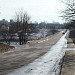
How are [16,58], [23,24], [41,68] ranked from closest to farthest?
[41,68] < [16,58] < [23,24]

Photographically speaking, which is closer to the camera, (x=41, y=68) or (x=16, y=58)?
(x=41, y=68)

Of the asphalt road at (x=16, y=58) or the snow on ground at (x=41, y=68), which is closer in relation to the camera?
the snow on ground at (x=41, y=68)

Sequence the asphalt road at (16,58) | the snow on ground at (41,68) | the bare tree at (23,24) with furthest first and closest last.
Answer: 1. the bare tree at (23,24)
2. the asphalt road at (16,58)
3. the snow on ground at (41,68)

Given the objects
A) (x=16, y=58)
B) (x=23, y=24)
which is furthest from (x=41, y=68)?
(x=23, y=24)

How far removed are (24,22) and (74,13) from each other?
198 ft

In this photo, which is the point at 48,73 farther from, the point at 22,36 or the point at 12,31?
the point at 12,31

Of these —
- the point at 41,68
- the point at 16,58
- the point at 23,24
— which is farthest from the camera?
Answer: the point at 23,24

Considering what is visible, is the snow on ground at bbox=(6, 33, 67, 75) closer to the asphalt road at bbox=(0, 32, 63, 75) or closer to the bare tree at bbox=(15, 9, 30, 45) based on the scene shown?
the asphalt road at bbox=(0, 32, 63, 75)

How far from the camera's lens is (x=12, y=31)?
128625mm

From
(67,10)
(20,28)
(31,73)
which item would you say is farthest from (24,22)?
(31,73)

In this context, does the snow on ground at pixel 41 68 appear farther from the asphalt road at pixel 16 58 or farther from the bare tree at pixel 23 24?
the bare tree at pixel 23 24

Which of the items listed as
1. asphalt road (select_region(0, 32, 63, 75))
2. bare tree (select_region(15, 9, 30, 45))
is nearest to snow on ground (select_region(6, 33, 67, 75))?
asphalt road (select_region(0, 32, 63, 75))

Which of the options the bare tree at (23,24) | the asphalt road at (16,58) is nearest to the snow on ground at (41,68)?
the asphalt road at (16,58)

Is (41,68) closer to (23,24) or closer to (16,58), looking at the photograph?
(16,58)
